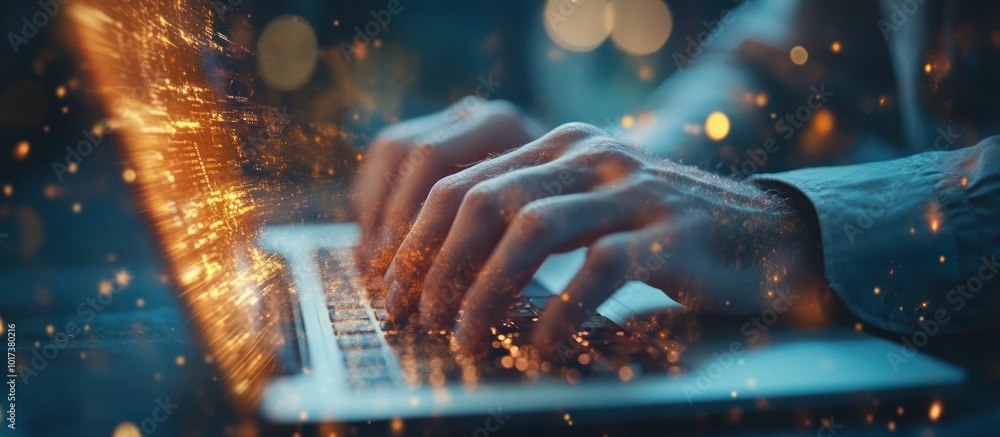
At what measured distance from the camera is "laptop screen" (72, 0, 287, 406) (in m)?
0.50

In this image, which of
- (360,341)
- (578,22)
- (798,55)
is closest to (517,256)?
(360,341)

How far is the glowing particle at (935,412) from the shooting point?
0.40m

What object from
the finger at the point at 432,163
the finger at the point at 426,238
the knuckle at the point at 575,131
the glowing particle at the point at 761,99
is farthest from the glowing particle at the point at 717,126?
the finger at the point at 426,238

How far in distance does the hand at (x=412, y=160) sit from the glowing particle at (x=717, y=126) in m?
0.31

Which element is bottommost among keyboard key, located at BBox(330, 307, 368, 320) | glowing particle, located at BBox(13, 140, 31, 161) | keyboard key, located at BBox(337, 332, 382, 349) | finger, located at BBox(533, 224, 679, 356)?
keyboard key, located at BBox(330, 307, 368, 320)

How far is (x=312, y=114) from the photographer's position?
0.87 metres

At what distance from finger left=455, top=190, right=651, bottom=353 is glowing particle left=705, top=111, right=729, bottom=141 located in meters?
0.63

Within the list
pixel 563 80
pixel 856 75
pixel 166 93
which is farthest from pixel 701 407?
pixel 563 80

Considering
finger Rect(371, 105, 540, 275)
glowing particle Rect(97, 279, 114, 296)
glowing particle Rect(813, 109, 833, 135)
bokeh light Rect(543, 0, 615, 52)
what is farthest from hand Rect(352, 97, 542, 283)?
bokeh light Rect(543, 0, 615, 52)

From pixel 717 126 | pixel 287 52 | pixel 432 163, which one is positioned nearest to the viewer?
pixel 432 163

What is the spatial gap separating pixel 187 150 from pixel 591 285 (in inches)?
14.4

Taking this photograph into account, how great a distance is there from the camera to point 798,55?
1.22 metres

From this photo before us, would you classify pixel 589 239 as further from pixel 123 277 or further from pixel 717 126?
pixel 717 126

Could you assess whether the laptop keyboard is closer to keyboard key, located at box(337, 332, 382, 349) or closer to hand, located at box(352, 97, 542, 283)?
keyboard key, located at box(337, 332, 382, 349)
